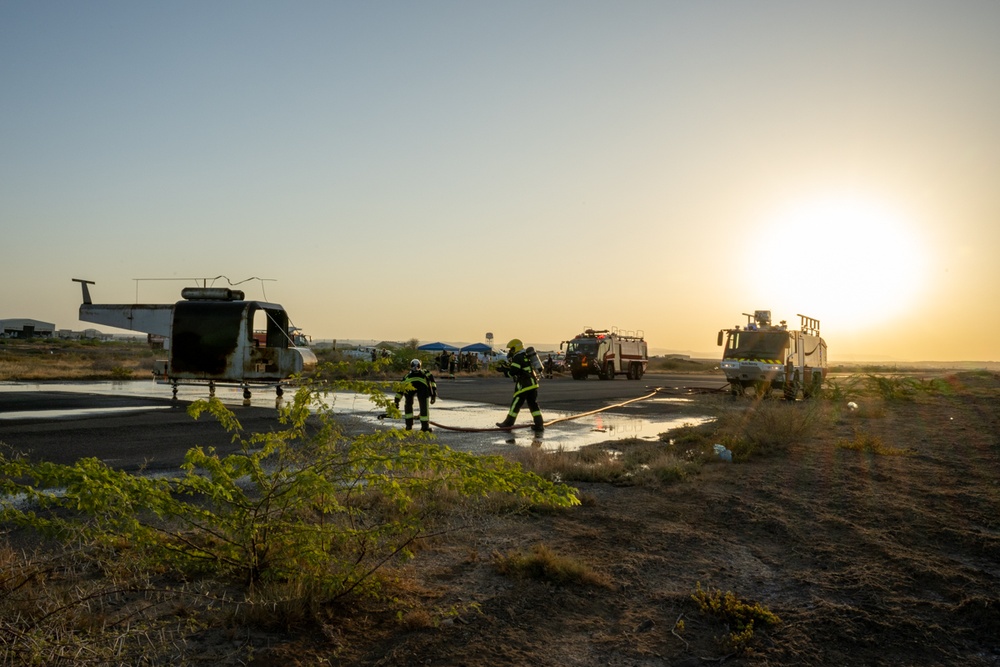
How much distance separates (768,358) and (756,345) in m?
0.70

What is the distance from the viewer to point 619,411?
20.6 meters

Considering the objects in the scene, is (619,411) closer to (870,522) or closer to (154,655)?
(870,522)

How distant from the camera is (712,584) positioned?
16.6 ft

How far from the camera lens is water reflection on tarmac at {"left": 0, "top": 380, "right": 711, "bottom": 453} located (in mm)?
13055

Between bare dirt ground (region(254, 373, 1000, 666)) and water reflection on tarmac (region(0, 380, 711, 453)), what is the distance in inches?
154

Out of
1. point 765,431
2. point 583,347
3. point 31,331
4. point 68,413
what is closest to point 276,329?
point 68,413

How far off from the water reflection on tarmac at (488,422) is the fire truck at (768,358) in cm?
499

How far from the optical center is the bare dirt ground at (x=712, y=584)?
12.8 ft

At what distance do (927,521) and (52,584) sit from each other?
24.2ft

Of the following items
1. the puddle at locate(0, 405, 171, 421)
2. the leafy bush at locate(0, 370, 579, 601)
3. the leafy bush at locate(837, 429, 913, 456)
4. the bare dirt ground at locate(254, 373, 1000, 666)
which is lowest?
the puddle at locate(0, 405, 171, 421)

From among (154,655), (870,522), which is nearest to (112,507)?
(154,655)

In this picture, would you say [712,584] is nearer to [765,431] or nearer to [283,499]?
[283,499]

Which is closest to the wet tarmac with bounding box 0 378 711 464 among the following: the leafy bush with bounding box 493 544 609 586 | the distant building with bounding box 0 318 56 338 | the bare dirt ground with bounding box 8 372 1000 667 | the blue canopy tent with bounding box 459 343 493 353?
the bare dirt ground with bounding box 8 372 1000 667

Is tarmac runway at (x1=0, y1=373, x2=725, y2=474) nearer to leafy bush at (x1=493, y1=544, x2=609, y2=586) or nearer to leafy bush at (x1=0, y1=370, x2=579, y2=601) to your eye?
leafy bush at (x1=0, y1=370, x2=579, y2=601)
